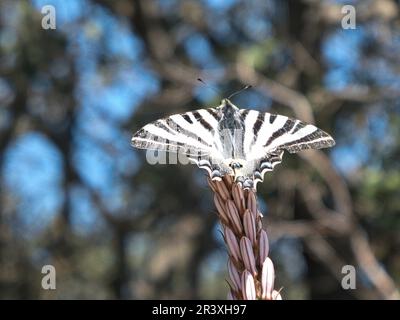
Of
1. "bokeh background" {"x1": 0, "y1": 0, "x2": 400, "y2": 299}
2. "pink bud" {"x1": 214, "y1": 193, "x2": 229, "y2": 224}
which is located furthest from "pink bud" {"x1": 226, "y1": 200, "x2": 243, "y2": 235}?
"bokeh background" {"x1": 0, "y1": 0, "x2": 400, "y2": 299}

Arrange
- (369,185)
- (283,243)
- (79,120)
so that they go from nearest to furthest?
(369,185) → (283,243) → (79,120)

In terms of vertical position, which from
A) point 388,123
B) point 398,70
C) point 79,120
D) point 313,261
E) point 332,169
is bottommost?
point 313,261

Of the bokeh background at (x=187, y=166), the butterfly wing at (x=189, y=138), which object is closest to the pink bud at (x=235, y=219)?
the butterfly wing at (x=189, y=138)

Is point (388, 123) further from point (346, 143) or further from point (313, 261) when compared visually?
point (313, 261)

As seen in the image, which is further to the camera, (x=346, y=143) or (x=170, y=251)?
(x=170, y=251)

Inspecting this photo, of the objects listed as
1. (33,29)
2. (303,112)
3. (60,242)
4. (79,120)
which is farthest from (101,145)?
(303,112)

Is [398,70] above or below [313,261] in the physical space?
above
